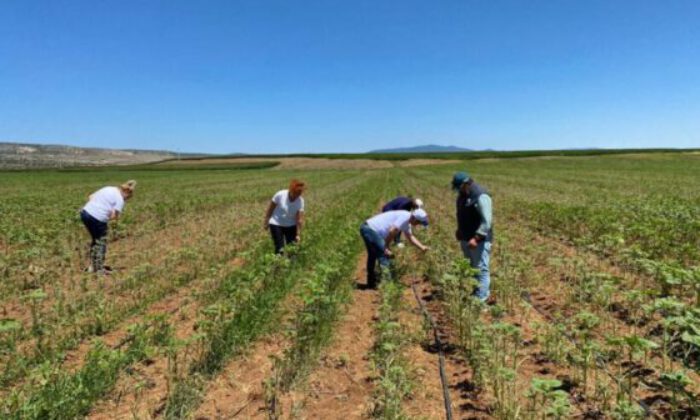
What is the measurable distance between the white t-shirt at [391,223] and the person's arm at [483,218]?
1.49 meters

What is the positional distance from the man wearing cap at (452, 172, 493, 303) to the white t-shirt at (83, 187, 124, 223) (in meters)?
6.13

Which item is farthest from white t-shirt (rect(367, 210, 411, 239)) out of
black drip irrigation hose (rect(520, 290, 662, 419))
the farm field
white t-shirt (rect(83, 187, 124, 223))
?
white t-shirt (rect(83, 187, 124, 223))

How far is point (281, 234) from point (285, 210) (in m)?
0.52

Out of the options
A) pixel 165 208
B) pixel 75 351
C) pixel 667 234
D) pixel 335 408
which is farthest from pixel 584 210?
pixel 165 208

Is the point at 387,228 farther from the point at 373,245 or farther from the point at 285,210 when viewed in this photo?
the point at 285,210

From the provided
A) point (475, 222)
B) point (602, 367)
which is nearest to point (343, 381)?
point (602, 367)

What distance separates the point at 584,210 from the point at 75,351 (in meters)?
13.3

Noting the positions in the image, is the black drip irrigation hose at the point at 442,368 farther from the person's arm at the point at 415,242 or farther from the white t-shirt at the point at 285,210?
the white t-shirt at the point at 285,210

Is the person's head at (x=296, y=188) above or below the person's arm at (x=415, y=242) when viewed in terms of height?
above

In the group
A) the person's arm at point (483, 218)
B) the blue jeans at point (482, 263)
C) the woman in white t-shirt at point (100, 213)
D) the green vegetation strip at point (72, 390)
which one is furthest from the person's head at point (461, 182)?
the woman in white t-shirt at point (100, 213)

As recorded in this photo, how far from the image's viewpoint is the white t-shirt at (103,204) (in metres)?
8.30

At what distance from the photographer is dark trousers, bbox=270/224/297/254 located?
8523mm

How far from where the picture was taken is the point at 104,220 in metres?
8.34

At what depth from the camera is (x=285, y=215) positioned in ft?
27.6
